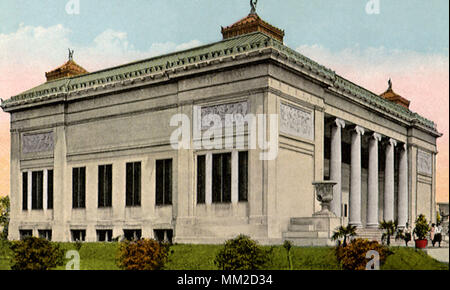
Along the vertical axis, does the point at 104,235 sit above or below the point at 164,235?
below

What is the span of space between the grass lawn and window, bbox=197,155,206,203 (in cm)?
639

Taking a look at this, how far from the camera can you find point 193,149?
4725cm

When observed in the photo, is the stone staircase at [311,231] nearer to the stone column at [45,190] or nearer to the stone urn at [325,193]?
the stone urn at [325,193]

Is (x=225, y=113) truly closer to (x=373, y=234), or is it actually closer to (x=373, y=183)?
(x=373, y=234)

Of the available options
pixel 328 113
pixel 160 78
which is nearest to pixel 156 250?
pixel 160 78

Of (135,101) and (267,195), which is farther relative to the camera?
(135,101)

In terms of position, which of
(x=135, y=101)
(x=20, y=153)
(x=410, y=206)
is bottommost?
(x=410, y=206)

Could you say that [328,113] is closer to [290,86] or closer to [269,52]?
[290,86]

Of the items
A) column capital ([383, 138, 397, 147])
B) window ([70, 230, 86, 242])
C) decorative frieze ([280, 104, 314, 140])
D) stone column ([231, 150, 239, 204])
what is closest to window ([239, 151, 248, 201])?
stone column ([231, 150, 239, 204])

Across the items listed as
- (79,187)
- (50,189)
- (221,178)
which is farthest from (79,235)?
(221,178)

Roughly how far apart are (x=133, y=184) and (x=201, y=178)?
7987 mm

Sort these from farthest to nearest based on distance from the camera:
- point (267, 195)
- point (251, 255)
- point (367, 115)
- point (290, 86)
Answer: point (367, 115), point (290, 86), point (267, 195), point (251, 255)

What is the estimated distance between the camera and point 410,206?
70.6 metres
